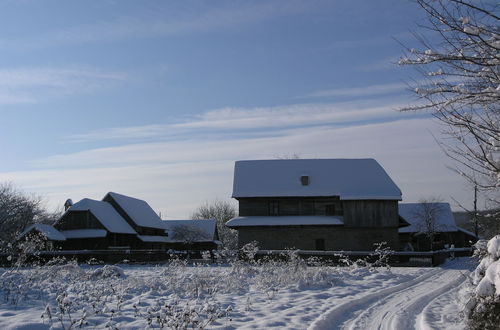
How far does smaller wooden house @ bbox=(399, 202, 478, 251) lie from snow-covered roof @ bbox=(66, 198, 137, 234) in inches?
1281

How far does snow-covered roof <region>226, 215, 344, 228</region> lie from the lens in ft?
132

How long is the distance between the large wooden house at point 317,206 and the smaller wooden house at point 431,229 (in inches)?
587

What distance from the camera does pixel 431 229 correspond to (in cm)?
5769

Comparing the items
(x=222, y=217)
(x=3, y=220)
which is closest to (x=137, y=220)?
(x=3, y=220)

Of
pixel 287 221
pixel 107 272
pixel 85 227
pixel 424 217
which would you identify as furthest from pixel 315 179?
pixel 107 272

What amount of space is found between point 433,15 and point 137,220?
49.9m

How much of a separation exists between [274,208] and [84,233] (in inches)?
704

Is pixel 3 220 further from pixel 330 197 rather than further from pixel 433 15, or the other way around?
pixel 433 15

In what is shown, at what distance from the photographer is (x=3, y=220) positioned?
5375 centimetres

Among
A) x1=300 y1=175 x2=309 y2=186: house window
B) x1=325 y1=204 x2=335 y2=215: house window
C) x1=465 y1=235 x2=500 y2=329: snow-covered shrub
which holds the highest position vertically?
x1=300 y1=175 x2=309 y2=186: house window

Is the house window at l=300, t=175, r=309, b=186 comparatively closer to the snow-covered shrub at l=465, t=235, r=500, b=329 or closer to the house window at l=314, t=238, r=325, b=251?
the house window at l=314, t=238, r=325, b=251

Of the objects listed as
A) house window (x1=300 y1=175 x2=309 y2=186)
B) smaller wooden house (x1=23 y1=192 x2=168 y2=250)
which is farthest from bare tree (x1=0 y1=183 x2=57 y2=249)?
house window (x1=300 y1=175 x2=309 y2=186)

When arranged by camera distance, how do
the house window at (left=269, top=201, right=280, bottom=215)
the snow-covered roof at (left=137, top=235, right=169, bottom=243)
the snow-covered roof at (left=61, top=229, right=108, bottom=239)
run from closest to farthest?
the house window at (left=269, top=201, right=280, bottom=215), the snow-covered roof at (left=61, top=229, right=108, bottom=239), the snow-covered roof at (left=137, top=235, right=169, bottom=243)

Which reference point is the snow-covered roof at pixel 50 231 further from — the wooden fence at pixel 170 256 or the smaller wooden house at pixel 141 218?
the smaller wooden house at pixel 141 218
